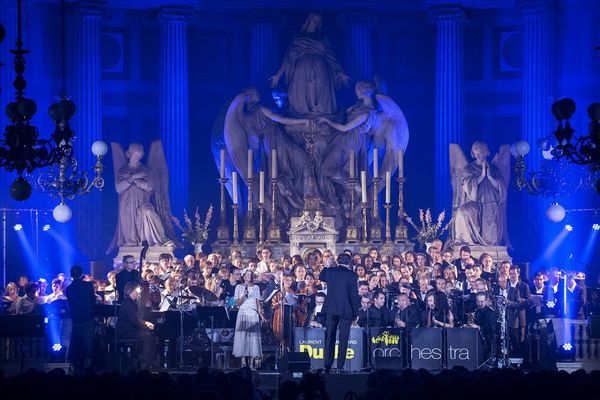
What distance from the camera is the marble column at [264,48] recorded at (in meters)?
36.0

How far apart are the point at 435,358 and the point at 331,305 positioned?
7.94 feet

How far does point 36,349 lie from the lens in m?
27.0

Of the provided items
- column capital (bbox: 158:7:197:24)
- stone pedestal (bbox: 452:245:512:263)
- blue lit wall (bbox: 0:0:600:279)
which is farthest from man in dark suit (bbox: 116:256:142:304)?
column capital (bbox: 158:7:197:24)

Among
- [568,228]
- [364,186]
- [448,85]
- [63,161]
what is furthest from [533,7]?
[63,161]

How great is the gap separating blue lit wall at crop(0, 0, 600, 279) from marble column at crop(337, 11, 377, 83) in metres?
0.23

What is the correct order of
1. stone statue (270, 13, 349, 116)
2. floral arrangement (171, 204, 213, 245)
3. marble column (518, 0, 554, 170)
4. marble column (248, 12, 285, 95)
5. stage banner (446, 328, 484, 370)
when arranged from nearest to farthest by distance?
stage banner (446, 328, 484, 370)
floral arrangement (171, 204, 213, 245)
stone statue (270, 13, 349, 116)
marble column (518, 0, 554, 170)
marble column (248, 12, 285, 95)

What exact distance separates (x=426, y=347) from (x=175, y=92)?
12.9m

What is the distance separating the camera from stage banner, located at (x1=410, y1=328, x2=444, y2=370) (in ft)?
81.9

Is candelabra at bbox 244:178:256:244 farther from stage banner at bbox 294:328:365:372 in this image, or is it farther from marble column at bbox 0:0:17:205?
stage banner at bbox 294:328:365:372

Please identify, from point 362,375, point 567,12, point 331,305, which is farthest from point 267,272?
point 567,12

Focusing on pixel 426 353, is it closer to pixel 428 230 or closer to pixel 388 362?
pixel 388 362

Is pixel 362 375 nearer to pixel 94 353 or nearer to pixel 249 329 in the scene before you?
pixel 249 329

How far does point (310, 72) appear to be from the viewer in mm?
33656

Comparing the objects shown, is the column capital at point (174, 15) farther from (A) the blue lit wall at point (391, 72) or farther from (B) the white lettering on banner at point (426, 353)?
(B) the white lettering on banner at point (426, 353)
